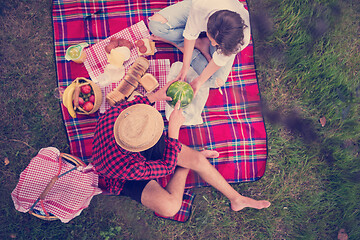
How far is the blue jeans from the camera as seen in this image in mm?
3354

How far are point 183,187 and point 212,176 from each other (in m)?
0.46

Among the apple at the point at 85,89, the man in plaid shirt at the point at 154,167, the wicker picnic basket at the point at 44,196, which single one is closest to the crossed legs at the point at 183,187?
the man in plaid shirt at the point at 154,167

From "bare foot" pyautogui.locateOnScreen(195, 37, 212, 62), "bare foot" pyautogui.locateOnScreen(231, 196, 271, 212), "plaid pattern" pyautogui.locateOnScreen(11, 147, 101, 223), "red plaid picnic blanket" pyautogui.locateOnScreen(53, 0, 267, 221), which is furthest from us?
"red plaid picnic blanket" pyautogui.locateOnScreen(53, 0, 267, 221)

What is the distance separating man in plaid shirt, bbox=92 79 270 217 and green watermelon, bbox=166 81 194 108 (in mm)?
102

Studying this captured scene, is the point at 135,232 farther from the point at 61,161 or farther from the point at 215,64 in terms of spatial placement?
the point at 215,64

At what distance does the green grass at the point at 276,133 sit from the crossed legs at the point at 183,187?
0.25 meters

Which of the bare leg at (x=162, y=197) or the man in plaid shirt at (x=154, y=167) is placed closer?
the man in plaid shirt at (x=154, y=167)

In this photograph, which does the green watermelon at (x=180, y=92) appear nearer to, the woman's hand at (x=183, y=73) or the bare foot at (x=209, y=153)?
the woman's hand at (x=183, y=73)

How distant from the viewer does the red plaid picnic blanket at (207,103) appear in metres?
3.85

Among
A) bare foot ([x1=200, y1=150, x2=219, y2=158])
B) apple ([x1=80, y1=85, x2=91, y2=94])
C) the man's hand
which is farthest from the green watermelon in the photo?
apple ([x1=80, y1=85, x2=91, y2=94])

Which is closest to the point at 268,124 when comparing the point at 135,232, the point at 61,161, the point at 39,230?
the point at 135,232

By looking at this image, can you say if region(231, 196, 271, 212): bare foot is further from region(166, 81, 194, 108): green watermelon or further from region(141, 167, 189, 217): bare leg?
region(166, 81, 194, 108): green watermelon

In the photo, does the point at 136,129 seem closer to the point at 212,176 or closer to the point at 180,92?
the point at 180,92

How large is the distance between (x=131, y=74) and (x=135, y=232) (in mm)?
2562
